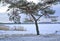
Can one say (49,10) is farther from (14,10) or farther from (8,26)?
(8,26)

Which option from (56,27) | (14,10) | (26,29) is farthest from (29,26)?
(14,10)

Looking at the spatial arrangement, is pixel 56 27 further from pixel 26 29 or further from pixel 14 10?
pixel 14 10

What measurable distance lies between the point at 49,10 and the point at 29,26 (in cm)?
363

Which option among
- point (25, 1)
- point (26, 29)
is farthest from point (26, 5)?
point (26, 29)

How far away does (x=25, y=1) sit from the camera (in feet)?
54.6

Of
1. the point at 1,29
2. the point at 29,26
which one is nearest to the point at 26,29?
the point at 29,26

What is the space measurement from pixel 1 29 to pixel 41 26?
134 inches

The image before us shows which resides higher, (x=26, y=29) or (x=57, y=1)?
(x=57, y=1)

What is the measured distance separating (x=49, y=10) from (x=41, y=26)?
113 inches

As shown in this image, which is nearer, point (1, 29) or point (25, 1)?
point (25, 1)

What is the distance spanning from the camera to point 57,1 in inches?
675

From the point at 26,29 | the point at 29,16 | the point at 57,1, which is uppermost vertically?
the point at 57,1

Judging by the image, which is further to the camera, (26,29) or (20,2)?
(26,29)

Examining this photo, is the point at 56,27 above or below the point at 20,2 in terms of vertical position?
below
